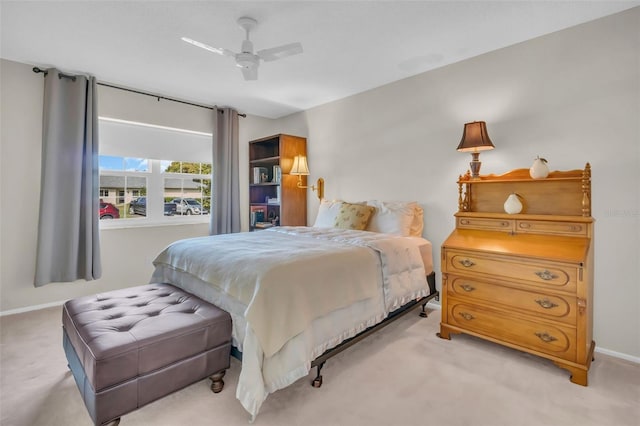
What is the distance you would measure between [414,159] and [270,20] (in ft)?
6.40

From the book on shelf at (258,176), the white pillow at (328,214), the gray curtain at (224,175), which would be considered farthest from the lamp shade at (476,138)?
the gray curtain at (224,175)

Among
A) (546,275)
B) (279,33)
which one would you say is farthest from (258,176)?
(546,275)

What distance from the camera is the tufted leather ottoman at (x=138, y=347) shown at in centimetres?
140

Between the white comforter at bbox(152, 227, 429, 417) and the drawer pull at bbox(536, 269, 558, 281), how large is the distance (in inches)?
36.3

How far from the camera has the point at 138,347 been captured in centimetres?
146

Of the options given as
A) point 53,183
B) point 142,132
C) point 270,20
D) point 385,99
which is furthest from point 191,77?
point 385,99

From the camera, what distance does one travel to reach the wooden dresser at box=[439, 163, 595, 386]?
1.93 metres

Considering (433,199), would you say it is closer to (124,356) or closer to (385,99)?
(385,99)

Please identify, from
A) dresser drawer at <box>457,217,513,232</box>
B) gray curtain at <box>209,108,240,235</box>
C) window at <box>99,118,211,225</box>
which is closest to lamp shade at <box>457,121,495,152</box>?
dresser drawer at <box>457,217,513,232</box>

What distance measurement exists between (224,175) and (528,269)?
12.0ft

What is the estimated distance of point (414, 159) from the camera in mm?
3359

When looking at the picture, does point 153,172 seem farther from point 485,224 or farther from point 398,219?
point 485,224

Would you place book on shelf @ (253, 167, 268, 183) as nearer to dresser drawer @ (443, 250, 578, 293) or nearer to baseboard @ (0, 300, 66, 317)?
baseboard @ (0, 300, 66, 317)

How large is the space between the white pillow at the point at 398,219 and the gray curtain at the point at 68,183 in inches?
119
